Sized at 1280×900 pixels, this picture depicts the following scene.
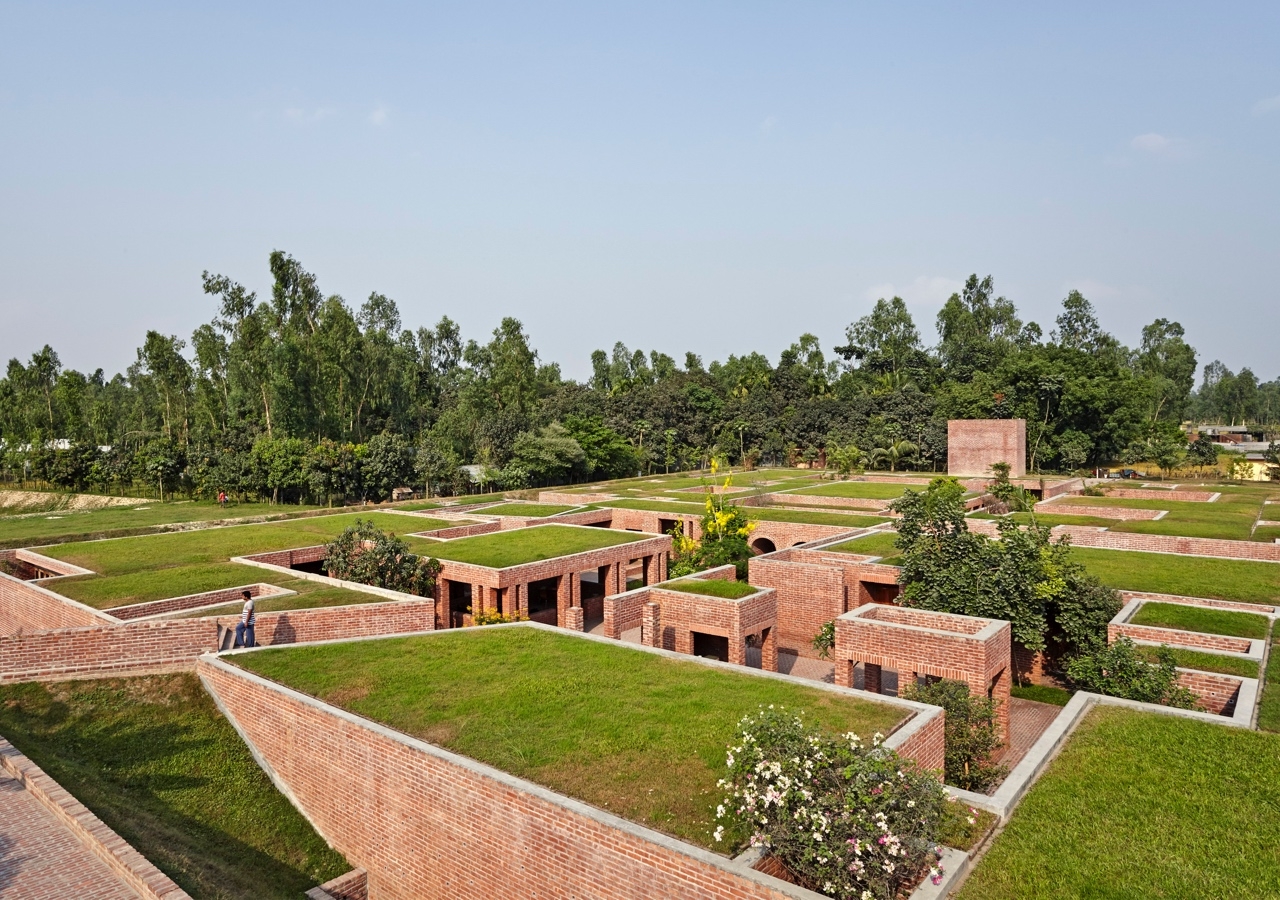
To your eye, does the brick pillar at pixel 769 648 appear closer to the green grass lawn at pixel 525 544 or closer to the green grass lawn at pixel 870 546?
the green grass lawn at pixel 870 546

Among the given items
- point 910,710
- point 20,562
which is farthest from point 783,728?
point 20,562

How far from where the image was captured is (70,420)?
151 feet

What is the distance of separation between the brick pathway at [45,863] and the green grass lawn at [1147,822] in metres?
6.84

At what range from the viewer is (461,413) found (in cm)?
4825

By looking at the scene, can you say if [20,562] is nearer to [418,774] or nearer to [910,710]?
[418,774]

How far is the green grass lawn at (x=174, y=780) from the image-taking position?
7.78m

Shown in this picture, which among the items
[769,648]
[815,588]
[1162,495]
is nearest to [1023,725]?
[769,648]

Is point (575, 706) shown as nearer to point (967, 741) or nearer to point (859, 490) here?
point (967, 741)

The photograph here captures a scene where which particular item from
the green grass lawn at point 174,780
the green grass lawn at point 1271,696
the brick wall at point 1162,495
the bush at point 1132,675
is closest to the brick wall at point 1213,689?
the bush at point 1132,675

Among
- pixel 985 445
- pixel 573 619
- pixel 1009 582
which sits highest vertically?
pixel 985 445

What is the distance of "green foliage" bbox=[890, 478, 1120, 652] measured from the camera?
12.6 meters

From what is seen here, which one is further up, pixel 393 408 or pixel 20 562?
pixel 393 408

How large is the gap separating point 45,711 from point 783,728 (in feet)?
32.1

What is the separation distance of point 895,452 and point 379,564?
40.6 meters
